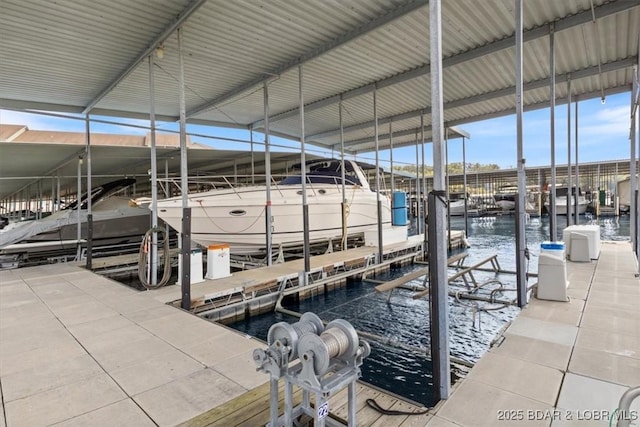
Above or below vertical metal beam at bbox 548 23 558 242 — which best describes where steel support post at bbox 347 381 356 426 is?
below

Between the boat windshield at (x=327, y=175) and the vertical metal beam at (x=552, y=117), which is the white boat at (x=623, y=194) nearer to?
the boat windshield at (x=327, y=175)

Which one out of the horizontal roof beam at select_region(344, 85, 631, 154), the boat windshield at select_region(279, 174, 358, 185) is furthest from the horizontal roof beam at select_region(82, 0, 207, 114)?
the horizontal roof beam at select_region(344, 85, 631, 154)

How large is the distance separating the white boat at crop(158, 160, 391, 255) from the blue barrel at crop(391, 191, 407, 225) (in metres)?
1.42

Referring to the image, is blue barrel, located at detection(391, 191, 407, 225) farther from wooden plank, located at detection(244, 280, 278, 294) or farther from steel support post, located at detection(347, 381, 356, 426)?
steel support post, located at detection(347, 381, 356, 426)

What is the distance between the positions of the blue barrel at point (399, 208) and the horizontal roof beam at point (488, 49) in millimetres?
3889

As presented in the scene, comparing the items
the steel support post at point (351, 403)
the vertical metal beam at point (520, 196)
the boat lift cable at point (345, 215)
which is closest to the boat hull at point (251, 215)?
the boat lift cable at point (345, 215)

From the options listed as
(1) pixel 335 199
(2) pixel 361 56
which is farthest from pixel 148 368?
(1) pixel 335 199

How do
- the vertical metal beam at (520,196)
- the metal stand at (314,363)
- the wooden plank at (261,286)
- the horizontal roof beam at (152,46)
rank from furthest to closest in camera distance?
the wooden plank at (261,286)
the horizontal roof beam at (152,46)
the vertical metal beam at (520,196)
the metal stand at (314,363)

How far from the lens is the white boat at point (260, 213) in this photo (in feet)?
25.7

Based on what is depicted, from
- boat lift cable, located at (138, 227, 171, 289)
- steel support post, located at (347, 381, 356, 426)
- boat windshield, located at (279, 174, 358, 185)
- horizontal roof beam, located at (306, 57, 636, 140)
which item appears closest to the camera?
steel support post, located at (347, 381, 356, 426)

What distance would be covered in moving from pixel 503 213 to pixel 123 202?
1321 inches

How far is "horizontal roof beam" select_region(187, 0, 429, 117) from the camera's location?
4.76m

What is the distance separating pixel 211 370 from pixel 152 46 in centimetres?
498

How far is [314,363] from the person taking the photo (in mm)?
1660
